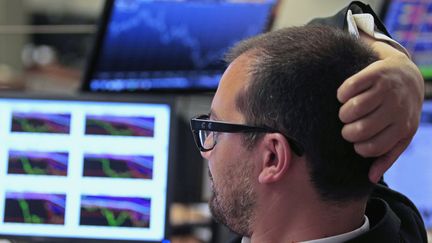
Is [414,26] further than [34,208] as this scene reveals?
Yes

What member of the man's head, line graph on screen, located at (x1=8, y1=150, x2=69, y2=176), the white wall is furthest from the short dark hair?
the white wall

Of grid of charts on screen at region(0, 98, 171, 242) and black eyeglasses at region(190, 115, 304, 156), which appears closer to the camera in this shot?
black eyeglasses at region(190, 115, 304, 156)

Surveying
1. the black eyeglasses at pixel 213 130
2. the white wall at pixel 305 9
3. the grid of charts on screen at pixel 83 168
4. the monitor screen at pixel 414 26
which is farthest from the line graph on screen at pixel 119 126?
the white wall at pixel 305 9

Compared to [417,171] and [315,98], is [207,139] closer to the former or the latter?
[315,98]

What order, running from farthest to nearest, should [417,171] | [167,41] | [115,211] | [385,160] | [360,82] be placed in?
1. [417,171]
2. [167,41]
3. [115,211]
4. [385,160]
5. [360,82]

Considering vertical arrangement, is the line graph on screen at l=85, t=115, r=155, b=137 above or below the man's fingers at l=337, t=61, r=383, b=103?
above

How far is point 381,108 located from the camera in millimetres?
969

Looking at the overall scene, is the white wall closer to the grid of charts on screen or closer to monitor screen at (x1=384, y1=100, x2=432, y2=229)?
monitor screen at (x1=384, y1=100, x2=432, y2=229)

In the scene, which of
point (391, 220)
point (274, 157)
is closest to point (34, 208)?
point (274, 157)

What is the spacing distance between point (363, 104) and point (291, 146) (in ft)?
0.53

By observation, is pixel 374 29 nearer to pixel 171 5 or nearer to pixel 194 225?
pixel 171 5

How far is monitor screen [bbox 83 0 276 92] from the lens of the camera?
1.90 meters

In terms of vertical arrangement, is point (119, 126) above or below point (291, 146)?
above

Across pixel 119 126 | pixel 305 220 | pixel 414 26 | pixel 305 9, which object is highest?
pixel 305 9
